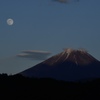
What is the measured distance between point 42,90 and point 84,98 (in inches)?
337

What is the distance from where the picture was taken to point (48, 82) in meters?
86.7

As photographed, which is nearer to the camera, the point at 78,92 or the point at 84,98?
the point at 84,98

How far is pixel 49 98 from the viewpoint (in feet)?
225

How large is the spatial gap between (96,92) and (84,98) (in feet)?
15.6

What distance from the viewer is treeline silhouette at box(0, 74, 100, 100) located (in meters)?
69.1

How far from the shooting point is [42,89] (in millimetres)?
76438

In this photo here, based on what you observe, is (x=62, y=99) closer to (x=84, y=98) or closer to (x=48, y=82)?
(x=84, y=98)

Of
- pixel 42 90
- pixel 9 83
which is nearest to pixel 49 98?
pixel 42 90

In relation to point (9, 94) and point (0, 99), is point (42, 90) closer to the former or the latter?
point (9, 94)

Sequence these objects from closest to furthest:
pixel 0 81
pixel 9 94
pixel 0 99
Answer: pixel 0 99 < pixel 9 94 < pixel 0 81

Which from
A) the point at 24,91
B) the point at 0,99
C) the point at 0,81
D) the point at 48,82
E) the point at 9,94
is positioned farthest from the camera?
the point at 48,82

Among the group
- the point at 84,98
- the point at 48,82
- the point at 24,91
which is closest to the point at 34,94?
the point at 24,91

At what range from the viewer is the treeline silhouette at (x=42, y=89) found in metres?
69.1

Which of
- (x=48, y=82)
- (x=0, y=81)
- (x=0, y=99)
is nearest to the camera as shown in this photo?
(x=0, y=99)
